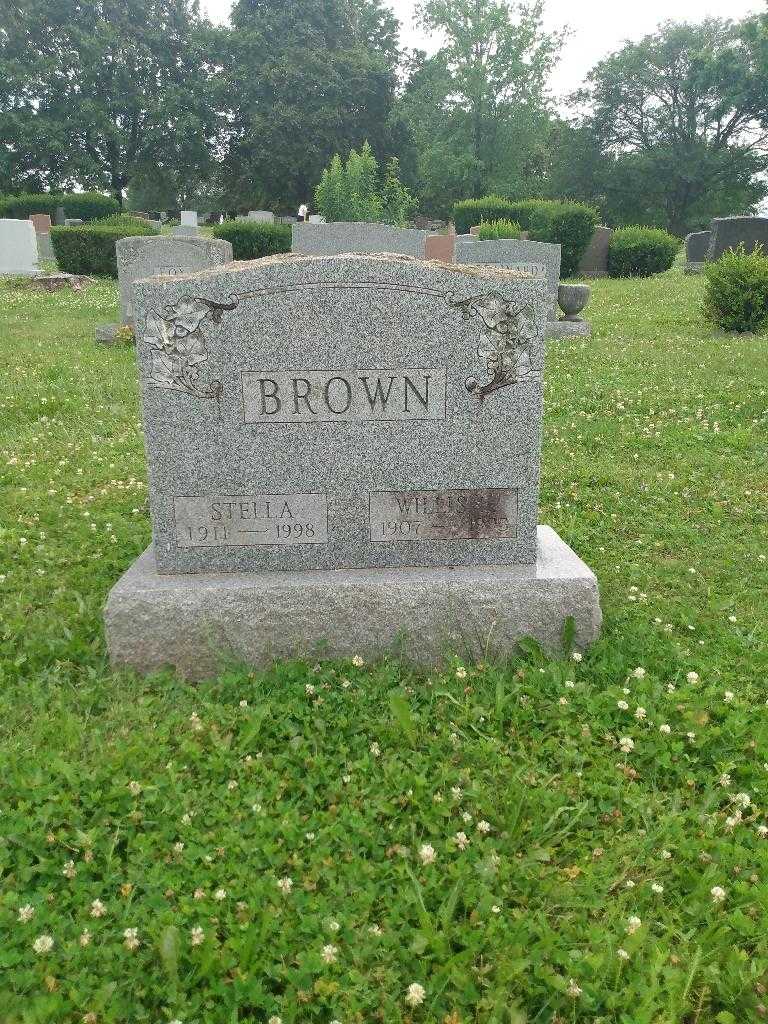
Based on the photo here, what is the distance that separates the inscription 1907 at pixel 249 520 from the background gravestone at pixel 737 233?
18.3 meters

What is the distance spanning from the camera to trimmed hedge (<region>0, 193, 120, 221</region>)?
28.6 meters

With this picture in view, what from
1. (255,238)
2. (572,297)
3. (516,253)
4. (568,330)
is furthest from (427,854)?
(255,238)

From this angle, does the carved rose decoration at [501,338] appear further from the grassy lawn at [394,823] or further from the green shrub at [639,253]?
the green shrub at [639,253]

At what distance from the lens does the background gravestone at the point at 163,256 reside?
426 inches

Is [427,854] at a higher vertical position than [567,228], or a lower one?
lower

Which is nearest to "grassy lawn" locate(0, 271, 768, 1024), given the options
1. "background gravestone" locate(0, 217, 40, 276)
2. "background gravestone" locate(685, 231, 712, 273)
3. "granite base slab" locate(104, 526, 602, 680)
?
"granite base slab" locate(104, 526, 602, 680)

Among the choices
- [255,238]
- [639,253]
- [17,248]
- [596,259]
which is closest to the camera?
[17,248]

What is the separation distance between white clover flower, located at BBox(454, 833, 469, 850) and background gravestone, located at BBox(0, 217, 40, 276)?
20.0m

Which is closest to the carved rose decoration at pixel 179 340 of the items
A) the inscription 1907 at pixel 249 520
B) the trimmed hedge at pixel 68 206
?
the inscription 1907 at pixel 249 520

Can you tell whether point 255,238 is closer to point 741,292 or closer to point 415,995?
point 741,292

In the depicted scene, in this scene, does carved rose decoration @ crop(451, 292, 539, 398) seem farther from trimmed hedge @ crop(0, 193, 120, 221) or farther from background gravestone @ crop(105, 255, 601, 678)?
trimmed hedge @ crop(0, 193, 120, 221)

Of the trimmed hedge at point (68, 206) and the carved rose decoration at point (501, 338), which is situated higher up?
the trimmed hedge at point (68, 206)

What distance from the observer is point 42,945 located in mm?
1948

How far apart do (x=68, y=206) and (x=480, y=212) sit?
1576cm
